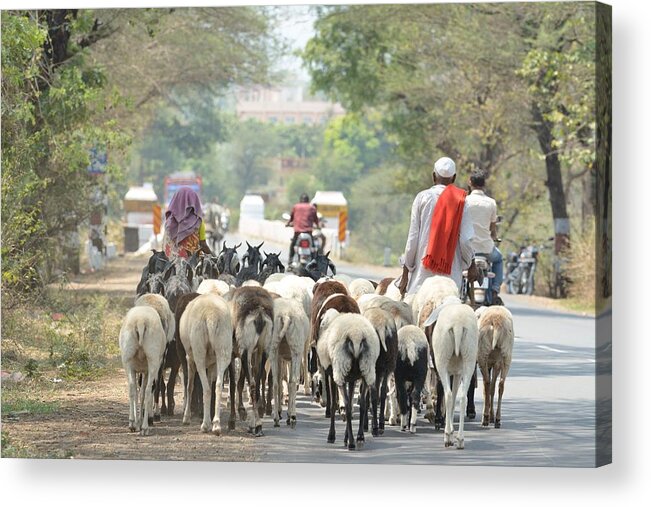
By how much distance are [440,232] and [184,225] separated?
3.85m

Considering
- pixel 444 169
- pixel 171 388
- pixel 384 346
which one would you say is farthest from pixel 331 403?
pixel 444 169

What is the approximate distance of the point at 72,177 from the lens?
19844 millimetres

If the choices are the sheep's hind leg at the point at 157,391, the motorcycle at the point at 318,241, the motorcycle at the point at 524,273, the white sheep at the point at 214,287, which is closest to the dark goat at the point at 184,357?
the sheep's hind leg at the point at 157,391

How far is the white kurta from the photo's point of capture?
41.2ft

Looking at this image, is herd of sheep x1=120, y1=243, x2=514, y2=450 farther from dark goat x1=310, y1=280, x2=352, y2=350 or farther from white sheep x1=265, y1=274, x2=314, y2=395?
white sheep x1=265, y1=274, x2=314, y2=395

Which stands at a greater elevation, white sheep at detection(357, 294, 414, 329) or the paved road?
white sheep at detection(357, 294, 414, 329)

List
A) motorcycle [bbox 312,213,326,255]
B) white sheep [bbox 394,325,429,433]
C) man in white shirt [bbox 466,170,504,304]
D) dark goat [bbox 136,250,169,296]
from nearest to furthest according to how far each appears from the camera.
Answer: white sheep [bbox 394,325,429,433]
man in white shirt [bbox 466,170,504,304]
dark goat [bbox 136,250,169,296]
motorcycle [bbox 312,213,326,255]

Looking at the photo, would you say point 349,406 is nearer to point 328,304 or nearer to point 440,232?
point 328,304

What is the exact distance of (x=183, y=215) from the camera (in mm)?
15562

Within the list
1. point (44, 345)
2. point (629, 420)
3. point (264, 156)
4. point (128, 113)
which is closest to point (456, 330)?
point (629, 420)

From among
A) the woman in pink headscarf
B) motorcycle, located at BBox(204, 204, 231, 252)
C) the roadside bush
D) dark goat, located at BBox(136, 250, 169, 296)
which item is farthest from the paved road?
motorcycle, located at BBox(204, 204, 231, 252)

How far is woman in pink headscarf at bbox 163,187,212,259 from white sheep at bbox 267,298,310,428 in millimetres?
3423

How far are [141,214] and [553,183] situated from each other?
2423 centimetres

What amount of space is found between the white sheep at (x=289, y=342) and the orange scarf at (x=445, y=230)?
1.14 meters
